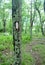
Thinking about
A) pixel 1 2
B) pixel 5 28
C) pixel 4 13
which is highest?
pixel 1 2

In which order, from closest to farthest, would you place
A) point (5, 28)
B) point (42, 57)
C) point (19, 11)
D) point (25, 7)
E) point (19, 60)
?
point (19, 11), point (19, 60), point (42, 57), point (25, 7), point (5, 28)

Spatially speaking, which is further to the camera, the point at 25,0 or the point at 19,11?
the point at 25,0

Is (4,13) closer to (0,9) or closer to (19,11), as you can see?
(0,9)

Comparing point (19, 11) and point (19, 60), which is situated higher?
point (19, 11)

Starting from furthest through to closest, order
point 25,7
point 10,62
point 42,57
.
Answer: point 25,7
point 42,57
point 10,62

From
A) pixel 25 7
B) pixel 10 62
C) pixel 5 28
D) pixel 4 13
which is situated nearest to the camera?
pixel 10 62

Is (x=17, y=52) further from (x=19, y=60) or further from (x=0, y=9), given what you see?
(x=0, y=9)

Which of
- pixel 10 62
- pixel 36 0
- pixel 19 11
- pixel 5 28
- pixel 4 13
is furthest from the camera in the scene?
pixel 5 28

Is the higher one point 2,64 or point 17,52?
point 17,52

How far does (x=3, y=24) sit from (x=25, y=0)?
26.4ft

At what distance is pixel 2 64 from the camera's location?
854cm

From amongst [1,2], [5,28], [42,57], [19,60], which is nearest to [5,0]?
[1,2]

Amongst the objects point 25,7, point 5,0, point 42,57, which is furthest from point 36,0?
point 42,57

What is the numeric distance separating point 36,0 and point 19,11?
19.5 metres
